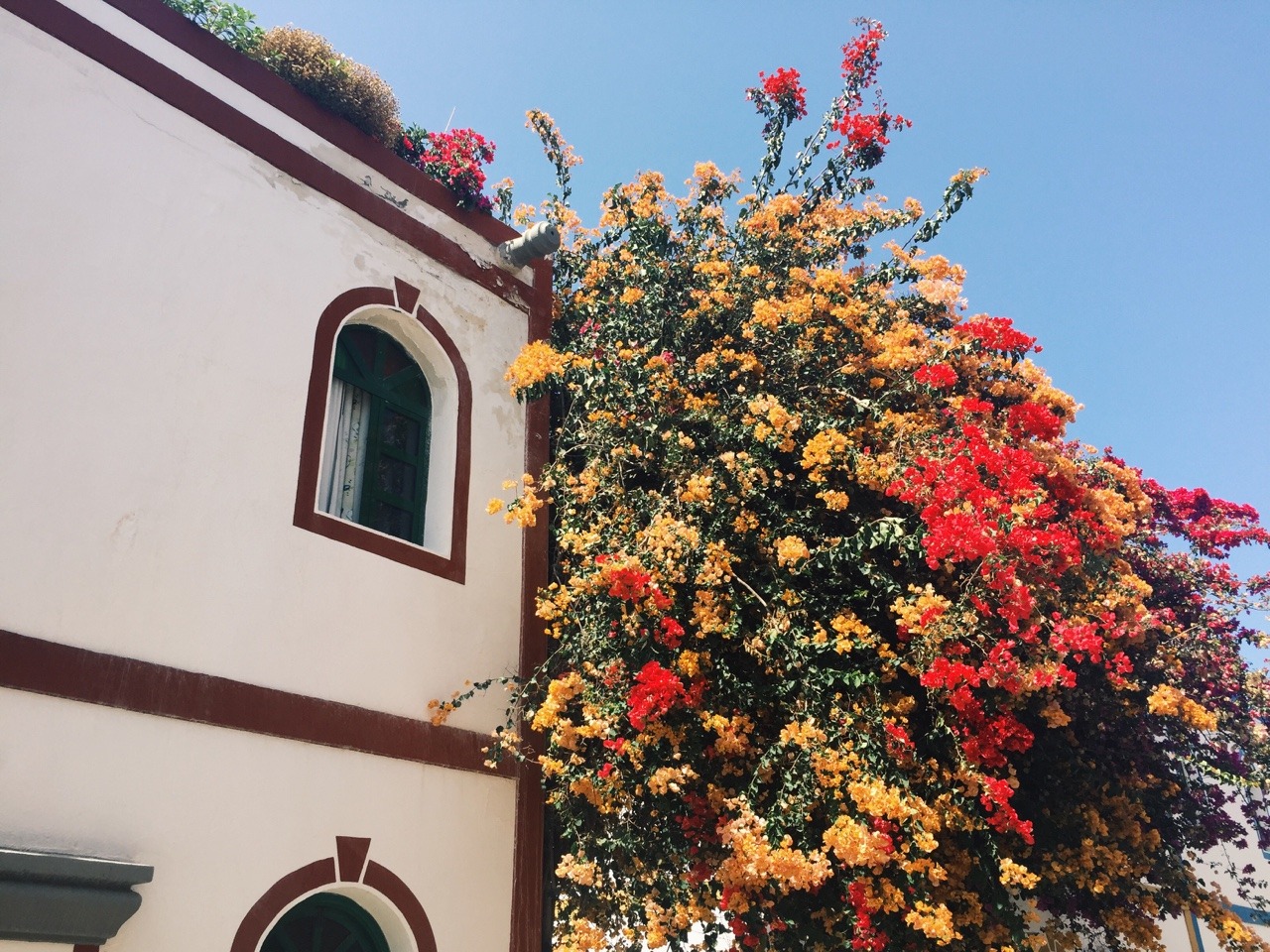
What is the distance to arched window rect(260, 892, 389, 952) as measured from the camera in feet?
15.9

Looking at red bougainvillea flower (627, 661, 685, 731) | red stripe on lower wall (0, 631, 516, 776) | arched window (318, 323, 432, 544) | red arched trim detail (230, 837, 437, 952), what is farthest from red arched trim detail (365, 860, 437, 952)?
arched window (318, 323, 432, 544)

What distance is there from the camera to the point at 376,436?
6.32m

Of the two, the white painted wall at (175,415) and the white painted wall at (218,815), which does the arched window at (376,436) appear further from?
the white painted wall at (218,815)

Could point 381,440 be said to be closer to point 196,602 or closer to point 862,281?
point 196,602

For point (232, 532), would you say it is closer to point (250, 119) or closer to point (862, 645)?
point (250, 119)

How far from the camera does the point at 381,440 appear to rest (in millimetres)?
6387

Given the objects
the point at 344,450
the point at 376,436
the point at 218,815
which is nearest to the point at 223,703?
the point at 218,815

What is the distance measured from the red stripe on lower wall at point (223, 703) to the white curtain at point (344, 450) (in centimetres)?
130

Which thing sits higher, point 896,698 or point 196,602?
point 196,602

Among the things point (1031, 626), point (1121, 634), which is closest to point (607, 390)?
point (1031, 626)

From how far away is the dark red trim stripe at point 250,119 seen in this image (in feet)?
17.4

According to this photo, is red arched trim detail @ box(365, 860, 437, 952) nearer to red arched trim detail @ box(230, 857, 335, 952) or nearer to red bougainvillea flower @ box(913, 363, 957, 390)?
red arched trim detail @ box(230, 857, 335, 952)

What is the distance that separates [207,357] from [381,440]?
132 centimetres

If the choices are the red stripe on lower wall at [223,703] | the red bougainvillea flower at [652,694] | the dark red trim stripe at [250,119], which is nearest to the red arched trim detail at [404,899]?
the red stripe on lower wall at [223,703]
